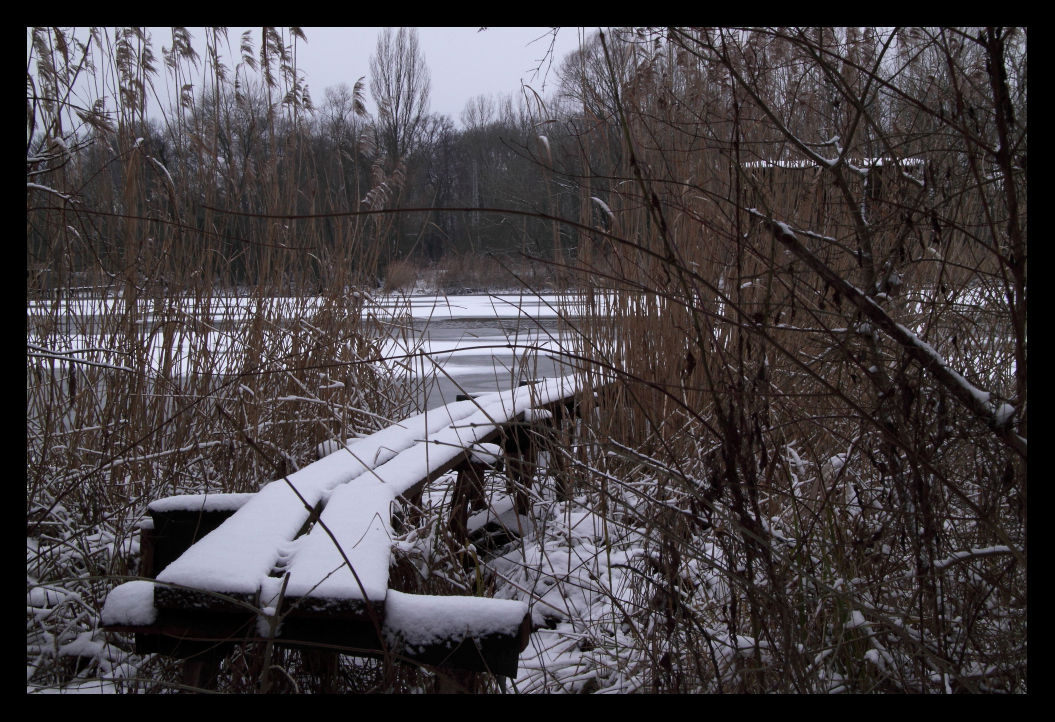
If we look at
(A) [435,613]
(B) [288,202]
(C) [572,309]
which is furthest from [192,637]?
(B) [288,202]

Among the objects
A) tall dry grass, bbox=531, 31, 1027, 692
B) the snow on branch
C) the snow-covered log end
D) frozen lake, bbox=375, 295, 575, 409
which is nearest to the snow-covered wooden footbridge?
the snow-covered log end

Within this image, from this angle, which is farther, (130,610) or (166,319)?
(166,319)

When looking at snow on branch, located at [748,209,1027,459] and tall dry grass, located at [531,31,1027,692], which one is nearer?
snow on branch, located at [748,209,1027,459]

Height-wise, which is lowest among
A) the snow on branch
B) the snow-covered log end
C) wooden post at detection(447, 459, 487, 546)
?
wooden post at detection(447, 459, 487, 546)

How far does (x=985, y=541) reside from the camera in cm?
151

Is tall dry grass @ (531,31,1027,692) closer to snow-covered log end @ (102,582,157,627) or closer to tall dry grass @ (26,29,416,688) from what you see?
snow-covered log end @ (102,582,157,627)

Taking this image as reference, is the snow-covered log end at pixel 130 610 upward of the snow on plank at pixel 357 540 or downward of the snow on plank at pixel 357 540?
downward

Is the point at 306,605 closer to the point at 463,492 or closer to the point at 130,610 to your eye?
the point at 130,610

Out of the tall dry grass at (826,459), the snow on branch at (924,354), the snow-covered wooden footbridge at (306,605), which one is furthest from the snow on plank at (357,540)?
the snow on branch at (924,354)

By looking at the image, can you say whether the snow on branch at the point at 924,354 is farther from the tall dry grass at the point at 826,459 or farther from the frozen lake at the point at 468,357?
the frozen lake at the point at 468,357

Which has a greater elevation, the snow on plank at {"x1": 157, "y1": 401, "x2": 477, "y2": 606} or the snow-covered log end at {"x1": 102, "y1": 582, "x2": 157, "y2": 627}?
the snow on plank at {"x1": 157, "y1": 401, "x2": 477, "y2": 606}

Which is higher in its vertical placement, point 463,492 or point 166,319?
point 166,319

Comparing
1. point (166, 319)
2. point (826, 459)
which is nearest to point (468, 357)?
point (166, 319)
